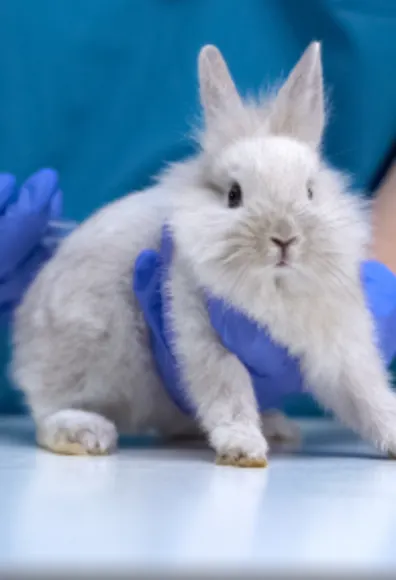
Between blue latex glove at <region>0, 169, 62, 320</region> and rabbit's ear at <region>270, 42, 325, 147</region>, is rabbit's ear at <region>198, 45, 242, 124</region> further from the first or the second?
blue latex glove at <region>0, 169, 62, 320</region>

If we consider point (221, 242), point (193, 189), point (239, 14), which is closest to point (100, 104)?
point (239, 14)

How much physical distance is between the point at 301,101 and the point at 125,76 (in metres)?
0.47

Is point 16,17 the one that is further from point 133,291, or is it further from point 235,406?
point 235,406

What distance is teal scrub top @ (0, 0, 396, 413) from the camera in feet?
4.63

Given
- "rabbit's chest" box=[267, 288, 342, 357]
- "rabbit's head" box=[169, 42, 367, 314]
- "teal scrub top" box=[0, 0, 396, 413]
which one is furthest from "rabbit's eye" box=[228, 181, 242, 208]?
"teal scrub top" box=[0, 0, 396, 413]

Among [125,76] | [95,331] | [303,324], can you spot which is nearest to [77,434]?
[95,331]

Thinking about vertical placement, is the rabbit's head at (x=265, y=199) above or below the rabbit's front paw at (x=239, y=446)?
above

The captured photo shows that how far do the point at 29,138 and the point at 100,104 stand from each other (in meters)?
0.12

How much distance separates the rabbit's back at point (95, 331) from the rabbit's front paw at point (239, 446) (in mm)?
161

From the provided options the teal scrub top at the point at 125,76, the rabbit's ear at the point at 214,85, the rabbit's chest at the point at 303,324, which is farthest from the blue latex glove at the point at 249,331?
the teal scrub top at the point at 125,76

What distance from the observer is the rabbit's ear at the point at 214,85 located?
1.02 metres

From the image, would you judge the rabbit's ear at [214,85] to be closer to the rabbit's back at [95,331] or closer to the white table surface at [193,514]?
the rabbit's back at [95,331]

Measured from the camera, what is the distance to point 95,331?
1.05m

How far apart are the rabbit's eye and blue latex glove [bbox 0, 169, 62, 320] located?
31 centimetres
